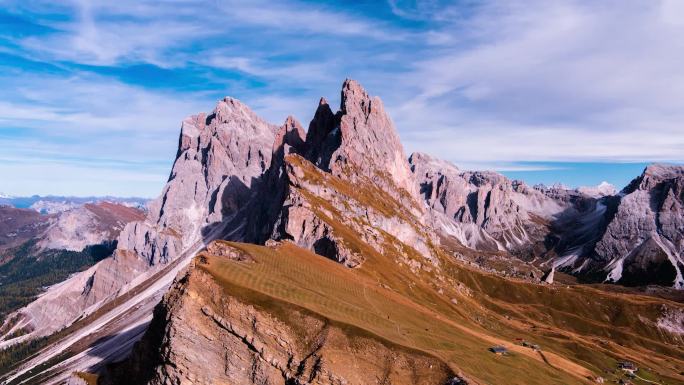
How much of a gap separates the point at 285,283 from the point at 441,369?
102 ft

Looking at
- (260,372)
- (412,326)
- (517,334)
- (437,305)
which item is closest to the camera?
(260,372)

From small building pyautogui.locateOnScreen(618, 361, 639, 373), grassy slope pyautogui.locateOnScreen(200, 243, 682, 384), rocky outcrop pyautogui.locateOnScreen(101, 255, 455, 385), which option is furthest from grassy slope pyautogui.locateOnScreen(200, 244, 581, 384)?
small building pyautogui.locateOnScreen(618, 361, 639, 373)

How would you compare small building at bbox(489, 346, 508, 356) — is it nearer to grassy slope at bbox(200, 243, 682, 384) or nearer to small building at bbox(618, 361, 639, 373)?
grassy slope at bbox(200, 243, 682, 384)

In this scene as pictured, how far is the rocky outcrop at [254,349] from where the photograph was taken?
194 ft

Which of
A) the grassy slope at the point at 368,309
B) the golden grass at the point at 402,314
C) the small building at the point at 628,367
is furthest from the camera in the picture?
the small building at the point at 628,367

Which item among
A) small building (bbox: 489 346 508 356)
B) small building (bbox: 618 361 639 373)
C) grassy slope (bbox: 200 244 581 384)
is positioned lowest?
small building (bbox: 618 361 639 373)

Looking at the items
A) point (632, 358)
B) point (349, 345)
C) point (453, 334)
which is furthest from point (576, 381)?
point (632, 358)

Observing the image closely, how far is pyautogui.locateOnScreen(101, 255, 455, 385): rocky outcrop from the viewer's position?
59250mm

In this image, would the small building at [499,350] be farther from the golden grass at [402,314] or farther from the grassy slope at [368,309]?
the golden grass at [402,314]

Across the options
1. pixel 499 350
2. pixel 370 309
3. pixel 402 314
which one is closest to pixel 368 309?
pixel 370 309

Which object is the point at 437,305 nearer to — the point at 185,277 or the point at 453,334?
the point at 453,334

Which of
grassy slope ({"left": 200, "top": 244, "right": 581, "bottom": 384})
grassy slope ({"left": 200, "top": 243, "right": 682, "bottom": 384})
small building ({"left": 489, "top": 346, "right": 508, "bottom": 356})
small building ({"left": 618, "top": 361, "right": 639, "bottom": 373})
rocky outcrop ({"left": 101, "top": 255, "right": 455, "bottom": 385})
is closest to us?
rocky outcrop ({"left": 101, "top": 255, "right": 455, "bottom": 385})

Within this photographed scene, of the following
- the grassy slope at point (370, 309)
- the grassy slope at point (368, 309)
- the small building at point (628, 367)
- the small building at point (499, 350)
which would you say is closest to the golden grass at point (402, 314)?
the grassy slope at point (368, 309)

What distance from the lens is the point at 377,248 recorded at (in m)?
184
